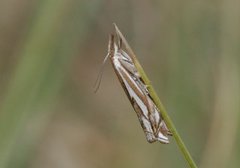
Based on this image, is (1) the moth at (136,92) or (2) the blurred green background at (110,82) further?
(2) the blurred green background at (110,82)

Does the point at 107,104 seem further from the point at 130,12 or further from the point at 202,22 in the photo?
the point at 202,22

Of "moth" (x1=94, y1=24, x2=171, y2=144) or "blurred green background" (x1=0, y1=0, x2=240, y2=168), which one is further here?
"blurred green background" (x1=0, y1=0, x2=240, y2=168)

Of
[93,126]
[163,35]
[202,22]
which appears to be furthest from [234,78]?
[93,126]

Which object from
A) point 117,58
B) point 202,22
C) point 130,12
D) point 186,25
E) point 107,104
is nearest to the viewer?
point 117,58

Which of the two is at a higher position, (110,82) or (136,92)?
(110,82)
